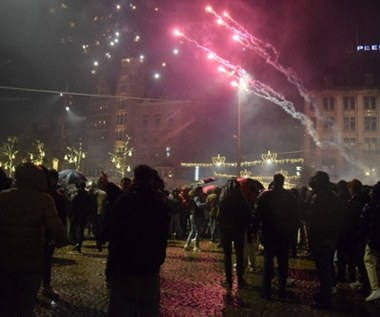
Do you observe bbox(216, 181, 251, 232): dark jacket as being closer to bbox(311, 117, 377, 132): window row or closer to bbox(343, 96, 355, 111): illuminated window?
bbox(311, 117, 377, 132): window row

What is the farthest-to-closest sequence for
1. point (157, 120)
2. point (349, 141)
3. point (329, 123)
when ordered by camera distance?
point (329, 123)
point (349, 141)
point (157, 120)

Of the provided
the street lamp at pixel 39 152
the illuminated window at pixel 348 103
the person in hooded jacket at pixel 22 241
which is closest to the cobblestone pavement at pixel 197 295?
the person in hooded jacket at pixel 22 241

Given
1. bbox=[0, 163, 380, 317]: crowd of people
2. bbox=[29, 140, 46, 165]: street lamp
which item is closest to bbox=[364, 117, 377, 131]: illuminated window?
bbox=[29, 140, 46, 165]: street lamp

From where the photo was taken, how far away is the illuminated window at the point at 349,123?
69.1 meters

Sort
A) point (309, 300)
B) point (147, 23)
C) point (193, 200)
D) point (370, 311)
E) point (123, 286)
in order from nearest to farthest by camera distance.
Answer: point (123, 286), point (370, 311), point (309, 300), point (193, 200), point (147, 23)

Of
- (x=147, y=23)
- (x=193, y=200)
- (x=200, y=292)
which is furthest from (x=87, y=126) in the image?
(x=200, y=292)

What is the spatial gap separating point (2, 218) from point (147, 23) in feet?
118

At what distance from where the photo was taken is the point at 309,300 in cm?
783

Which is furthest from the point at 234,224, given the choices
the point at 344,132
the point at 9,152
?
the point at 344,132

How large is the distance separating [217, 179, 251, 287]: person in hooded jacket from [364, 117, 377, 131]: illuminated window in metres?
65.3

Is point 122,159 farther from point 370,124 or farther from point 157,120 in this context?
point 370,124

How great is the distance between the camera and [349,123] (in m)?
69.4

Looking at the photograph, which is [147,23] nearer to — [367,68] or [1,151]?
[1,151]

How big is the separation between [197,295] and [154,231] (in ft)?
14.2
